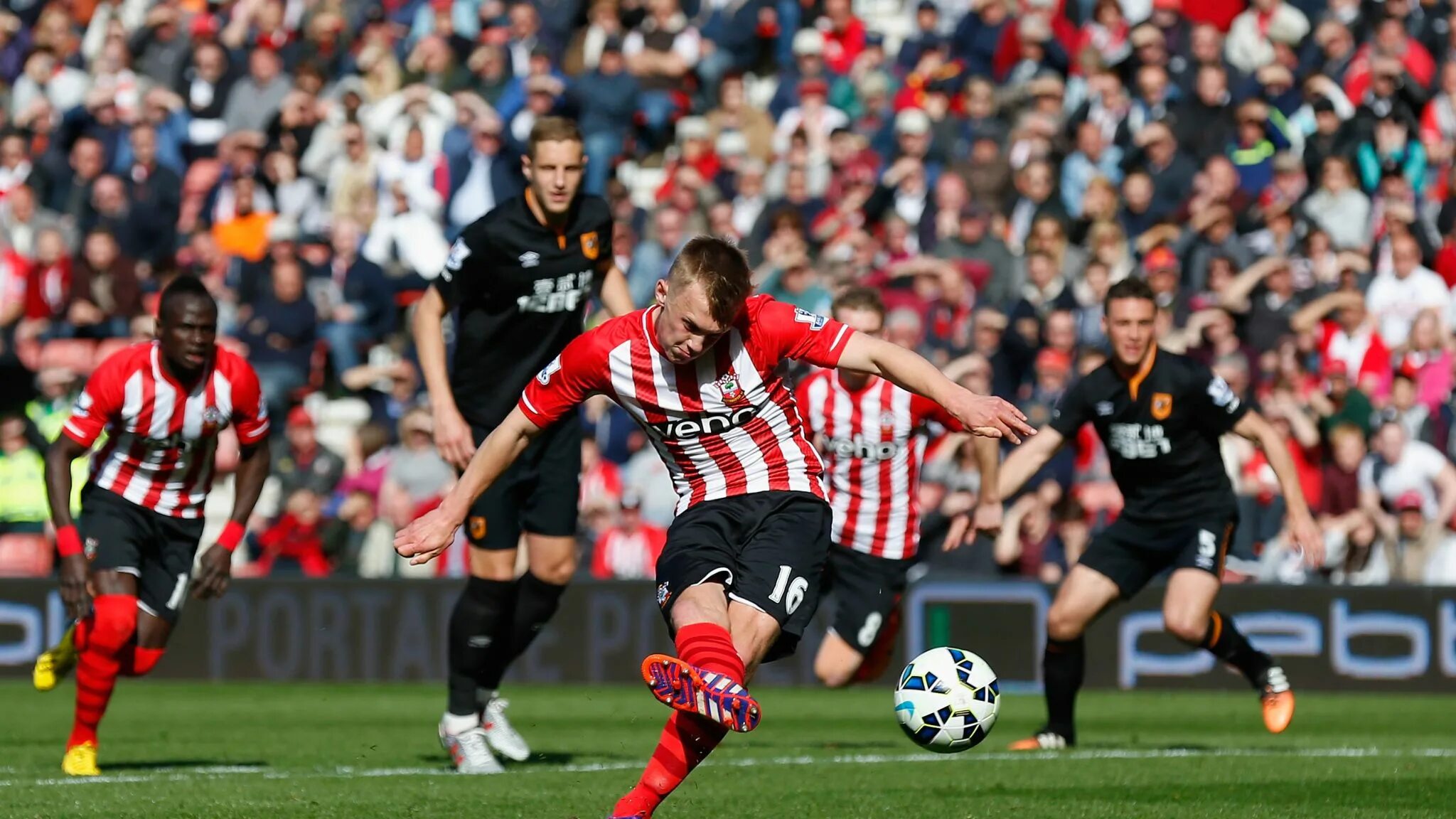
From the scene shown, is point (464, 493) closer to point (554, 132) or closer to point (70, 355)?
point (554, 132)

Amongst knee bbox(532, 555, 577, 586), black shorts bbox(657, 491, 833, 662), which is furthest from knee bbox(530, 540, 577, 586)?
black shorts bbox(657, 491, 833, 662)

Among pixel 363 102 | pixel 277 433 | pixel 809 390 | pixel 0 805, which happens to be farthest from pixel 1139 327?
pixel 363 102

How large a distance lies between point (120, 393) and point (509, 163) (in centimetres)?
1099

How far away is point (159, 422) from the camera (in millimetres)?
9430

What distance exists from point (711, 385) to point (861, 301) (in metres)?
3.98

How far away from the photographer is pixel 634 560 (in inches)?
661

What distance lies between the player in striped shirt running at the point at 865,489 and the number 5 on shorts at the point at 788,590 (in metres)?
4.05

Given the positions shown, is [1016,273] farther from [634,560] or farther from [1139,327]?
[1139,327]

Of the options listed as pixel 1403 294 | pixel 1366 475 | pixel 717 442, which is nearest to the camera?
pixel 717 442

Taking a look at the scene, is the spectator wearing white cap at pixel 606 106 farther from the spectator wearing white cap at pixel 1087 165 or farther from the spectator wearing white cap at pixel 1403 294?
the spectator wearing white cap at pixel 1403 294

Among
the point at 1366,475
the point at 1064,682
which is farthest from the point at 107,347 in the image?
the point at 1064,682

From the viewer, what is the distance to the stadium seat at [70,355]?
18766mm

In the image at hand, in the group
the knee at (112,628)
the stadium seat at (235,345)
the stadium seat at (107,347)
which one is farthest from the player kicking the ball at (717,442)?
the stadium seat at (107,347)

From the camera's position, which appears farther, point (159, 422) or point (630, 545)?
point (630, 545)
